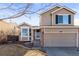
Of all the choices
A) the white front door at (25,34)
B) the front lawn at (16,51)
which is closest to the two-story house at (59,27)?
the front lawn at (16,51)

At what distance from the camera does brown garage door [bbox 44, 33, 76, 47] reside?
1275 cm

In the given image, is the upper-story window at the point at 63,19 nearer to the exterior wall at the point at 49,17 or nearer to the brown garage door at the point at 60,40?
the exterior wall at the point at 49,17

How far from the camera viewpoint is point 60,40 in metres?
12.8

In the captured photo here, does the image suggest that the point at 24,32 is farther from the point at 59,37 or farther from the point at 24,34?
the point at 59,37

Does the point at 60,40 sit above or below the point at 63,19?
below

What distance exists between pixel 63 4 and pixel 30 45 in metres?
1.23

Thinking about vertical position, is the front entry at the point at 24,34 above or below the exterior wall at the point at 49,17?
below

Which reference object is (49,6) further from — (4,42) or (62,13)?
(4,42)

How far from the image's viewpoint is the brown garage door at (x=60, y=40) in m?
12.8

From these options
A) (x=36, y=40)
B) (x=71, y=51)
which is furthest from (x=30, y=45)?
(x=71, y=51)

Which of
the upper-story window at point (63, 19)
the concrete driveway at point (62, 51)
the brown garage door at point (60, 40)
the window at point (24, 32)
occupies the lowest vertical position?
the concrete driveway at point (62, 51)

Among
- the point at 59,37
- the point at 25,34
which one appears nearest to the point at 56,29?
the point at 59,37

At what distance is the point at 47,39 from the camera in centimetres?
1279

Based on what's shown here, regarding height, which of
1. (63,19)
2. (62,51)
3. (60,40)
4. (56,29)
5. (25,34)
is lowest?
(62,51)
